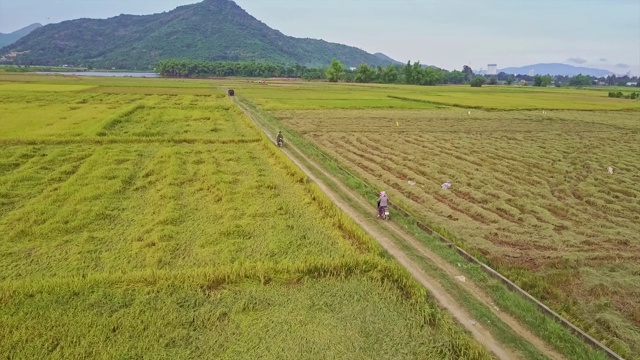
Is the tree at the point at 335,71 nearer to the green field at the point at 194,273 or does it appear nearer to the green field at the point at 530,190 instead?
the green field at the point at 530,190

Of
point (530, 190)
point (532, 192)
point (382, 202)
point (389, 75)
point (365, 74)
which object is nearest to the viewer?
point (382, 202)

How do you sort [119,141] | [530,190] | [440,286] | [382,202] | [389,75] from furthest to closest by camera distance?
[389,75] < [119,141] < [530,190] < [382,202] < [440,286]

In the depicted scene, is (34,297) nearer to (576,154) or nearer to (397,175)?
(397,175)

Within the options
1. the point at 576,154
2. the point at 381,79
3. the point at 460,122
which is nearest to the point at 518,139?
the point at 576,154

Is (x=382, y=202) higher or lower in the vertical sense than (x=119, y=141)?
higher

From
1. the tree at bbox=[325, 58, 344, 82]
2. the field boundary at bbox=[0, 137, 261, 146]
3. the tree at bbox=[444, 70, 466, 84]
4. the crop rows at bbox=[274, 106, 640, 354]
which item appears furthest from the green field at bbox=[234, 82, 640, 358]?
the tree at bbox=[444, 70, 466, 84]

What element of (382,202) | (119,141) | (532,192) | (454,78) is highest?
(454,78)

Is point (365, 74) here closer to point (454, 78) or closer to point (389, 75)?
point (389, 75)

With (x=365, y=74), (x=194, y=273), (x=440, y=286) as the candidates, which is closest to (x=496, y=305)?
(x=440, y=286)
